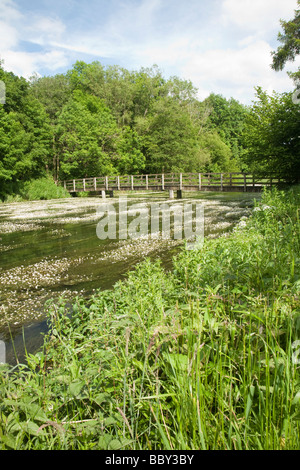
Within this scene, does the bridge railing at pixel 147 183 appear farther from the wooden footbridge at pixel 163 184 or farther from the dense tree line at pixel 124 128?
the dense tree line at pixel 124 128

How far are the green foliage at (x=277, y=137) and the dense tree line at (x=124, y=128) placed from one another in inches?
2.1

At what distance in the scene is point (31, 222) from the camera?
14.9 metres

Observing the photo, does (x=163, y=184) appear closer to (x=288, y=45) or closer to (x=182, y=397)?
(x=288, y=45)

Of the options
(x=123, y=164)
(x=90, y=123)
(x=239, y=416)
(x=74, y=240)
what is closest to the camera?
(x=239, y=416)

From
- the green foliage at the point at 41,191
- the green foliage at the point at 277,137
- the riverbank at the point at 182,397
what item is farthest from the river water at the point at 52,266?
the green foliage at the point at 41,191

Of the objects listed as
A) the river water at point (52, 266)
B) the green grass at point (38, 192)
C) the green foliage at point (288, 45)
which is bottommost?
the river water at point (52, 266)

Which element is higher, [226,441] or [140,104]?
[140,104]

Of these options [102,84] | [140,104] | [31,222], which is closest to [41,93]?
[102,84]

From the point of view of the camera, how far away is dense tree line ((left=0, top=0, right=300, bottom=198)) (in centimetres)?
1723

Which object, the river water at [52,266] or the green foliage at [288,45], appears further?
the green foliage at [288,45]

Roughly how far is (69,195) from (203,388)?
3501 cm

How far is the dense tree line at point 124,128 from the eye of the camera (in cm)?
1723

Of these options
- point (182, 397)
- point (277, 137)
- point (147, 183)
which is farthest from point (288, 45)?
point (182, 397)

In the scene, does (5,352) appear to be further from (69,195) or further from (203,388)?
(69,195)
